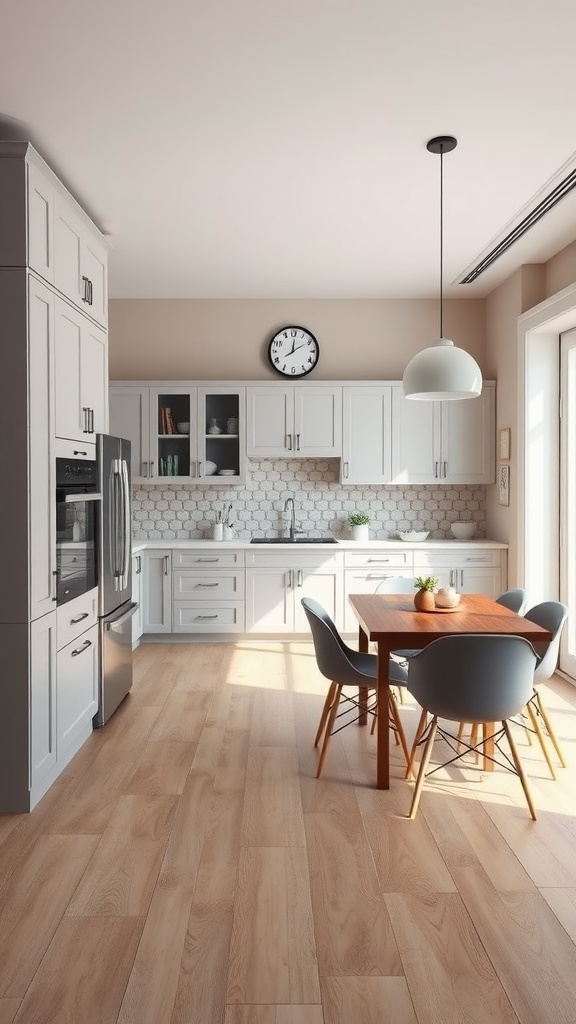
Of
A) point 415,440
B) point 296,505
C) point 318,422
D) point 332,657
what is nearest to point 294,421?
point 318,422

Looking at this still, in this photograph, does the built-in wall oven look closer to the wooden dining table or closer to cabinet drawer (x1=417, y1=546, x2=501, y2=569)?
the wooden dining table

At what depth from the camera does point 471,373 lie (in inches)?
128

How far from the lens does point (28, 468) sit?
2957 mm

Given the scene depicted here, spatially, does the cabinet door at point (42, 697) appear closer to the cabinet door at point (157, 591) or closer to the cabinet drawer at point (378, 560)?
the cabinet door at point (157, 591)

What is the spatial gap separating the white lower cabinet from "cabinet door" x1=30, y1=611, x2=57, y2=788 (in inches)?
107

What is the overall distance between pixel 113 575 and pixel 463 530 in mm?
3193

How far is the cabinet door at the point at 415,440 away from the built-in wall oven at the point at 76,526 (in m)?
2.93

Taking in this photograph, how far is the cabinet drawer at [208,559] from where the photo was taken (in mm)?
5828

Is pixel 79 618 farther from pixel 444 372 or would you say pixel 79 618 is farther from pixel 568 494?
pixel 568 494

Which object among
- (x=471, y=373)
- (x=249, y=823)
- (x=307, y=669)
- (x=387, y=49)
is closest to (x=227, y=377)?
(x=307, y=669)

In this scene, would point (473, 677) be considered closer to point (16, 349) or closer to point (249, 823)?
point (249, 823)

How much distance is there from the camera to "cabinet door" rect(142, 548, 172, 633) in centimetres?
583

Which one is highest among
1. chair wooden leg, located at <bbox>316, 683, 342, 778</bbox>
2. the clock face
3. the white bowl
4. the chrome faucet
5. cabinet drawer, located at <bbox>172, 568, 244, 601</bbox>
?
the clock face

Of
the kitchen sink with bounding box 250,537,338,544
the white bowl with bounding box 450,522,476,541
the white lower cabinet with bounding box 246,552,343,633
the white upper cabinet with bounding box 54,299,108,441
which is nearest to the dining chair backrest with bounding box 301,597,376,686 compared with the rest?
the white upper cabinet with bounding box 54,299,108,441
